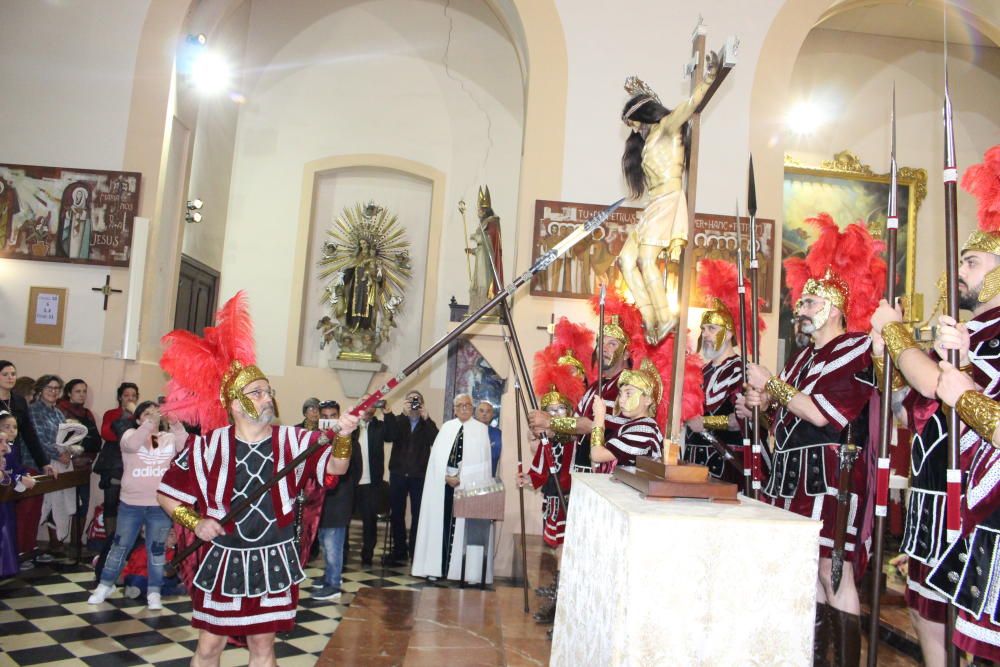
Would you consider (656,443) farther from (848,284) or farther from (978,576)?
(978,576)

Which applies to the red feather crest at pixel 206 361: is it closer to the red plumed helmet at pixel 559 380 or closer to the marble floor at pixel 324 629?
the marble floor at pixel 324 629

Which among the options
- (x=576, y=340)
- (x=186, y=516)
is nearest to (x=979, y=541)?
(x=186, y=516)

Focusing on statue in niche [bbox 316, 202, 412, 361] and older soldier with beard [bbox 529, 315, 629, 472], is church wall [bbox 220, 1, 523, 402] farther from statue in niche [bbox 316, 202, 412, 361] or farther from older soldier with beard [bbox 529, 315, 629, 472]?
older soldier with beard [bbox 529, 315, 629, 472]

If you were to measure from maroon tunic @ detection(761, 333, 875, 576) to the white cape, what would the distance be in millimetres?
4008

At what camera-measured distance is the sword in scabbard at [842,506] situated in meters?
3.53

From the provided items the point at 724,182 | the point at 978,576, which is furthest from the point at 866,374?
the point at 724,182

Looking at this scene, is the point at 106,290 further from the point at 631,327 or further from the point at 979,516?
the point at 979,516

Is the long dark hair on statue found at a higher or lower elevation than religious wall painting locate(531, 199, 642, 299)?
lower

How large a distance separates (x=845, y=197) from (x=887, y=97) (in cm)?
156

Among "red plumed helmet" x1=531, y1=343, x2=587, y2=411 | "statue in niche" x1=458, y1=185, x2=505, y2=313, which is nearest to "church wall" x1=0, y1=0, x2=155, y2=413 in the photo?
"statue in niche" x1=458, y1=185, x2=505, y2=313

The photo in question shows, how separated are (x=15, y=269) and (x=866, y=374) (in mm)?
8004

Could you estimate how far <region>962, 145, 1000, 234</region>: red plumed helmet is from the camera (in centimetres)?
297

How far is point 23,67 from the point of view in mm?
8586

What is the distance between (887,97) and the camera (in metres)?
11.2
